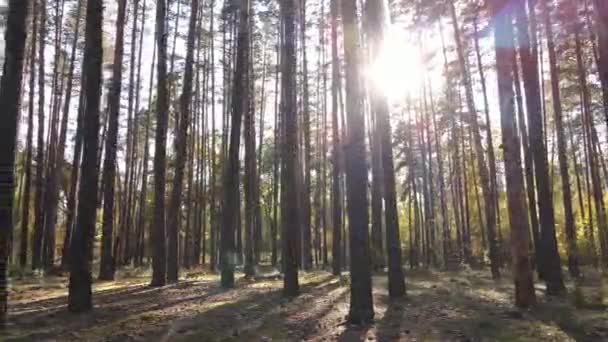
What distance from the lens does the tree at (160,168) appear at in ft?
36.9

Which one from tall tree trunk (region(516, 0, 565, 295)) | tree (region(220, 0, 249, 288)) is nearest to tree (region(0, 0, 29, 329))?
tree (region(220, 0, 249, 288))

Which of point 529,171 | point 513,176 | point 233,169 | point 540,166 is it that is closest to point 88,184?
point 233,169

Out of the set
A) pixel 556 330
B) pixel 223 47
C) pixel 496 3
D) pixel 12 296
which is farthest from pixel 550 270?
pixel 223 47

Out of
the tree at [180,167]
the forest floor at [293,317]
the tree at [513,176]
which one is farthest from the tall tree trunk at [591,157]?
the tree at [180,167]

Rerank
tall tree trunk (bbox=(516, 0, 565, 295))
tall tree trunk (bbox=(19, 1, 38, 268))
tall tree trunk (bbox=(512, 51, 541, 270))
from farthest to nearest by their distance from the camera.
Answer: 1. tall tree trunk (bbox=(19, 1, 38, 268))
2. tall tree trunk (bbox=(512, 51, 541, 270))
3. tall tree trunk (bbox=(516, 0, 565, 295))

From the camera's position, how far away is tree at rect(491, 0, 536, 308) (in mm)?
7375

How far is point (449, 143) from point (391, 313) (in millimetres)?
17789

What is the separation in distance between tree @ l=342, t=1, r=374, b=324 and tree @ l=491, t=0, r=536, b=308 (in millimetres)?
2404

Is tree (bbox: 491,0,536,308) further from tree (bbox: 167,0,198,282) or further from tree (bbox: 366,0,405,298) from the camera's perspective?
tree (bbox: 167,0,198,282)

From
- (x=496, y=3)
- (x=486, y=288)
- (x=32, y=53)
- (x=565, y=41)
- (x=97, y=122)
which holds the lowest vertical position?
(x=486, y=288)

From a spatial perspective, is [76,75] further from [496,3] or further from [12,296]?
[496,3]

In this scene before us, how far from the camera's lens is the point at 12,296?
9.37 metres

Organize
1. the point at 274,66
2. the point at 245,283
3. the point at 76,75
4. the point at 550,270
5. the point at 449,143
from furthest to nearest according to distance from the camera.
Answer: the point at 449,143 → the point at 274,66 → the point at 76,75 → the point at 245,283 → the point at 550,270

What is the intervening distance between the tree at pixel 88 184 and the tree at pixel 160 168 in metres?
3.96
